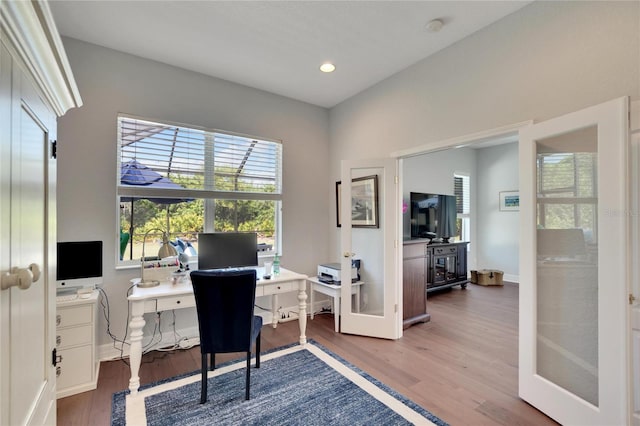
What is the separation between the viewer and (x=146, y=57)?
3.02 metres

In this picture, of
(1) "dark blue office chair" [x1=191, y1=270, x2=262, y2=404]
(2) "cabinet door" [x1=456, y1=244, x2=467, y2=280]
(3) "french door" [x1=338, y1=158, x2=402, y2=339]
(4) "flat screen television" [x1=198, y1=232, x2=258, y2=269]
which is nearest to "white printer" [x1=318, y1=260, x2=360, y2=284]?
(3) "french door" [x1=338, y1=158, x2=402, y2=339]

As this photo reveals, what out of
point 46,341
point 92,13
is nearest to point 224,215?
point 92,13

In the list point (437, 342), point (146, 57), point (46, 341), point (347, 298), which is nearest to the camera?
point (46, 341)

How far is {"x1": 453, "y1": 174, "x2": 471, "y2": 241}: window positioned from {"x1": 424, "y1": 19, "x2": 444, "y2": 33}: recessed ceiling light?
4.45m

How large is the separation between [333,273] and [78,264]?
8.41ft

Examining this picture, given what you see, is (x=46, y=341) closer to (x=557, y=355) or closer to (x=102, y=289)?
(x=102, y=289)

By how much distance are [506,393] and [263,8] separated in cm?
352

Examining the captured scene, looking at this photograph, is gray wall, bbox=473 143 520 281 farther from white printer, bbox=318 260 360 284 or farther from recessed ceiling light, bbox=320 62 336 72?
recessed ceiling light, bbox=320 62 336 72

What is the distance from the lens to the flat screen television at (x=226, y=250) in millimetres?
2998

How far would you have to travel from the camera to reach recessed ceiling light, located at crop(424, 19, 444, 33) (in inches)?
96.9

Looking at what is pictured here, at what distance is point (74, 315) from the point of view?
230 cm

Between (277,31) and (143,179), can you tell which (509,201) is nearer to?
(277,31)

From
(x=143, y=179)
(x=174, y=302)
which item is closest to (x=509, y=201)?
(x=174, y=302)

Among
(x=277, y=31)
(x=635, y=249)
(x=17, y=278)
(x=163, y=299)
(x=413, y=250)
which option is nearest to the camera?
(x=17, y=278)
